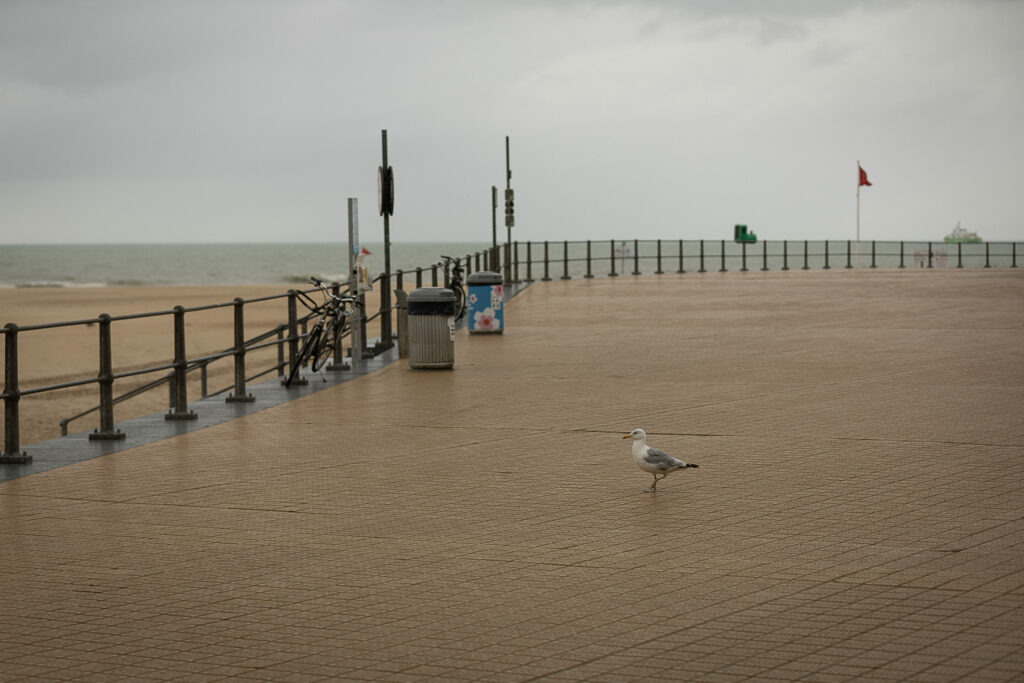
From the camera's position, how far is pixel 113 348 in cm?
3919

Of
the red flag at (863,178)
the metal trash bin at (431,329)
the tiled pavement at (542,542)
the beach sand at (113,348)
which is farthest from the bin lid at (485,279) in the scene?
the red flag at (863,178)

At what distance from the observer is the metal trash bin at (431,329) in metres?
17.0


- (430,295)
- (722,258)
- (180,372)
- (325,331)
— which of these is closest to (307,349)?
(325,331)

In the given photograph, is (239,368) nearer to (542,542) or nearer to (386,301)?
(386,301)

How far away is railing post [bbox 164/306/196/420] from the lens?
12320 millimetres

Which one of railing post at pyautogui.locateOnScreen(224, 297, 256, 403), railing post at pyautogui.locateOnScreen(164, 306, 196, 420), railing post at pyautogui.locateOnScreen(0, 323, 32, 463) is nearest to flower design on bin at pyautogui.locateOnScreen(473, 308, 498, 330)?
railing post at pyautogui.locateOnScreen(224, 297, 256, 403)

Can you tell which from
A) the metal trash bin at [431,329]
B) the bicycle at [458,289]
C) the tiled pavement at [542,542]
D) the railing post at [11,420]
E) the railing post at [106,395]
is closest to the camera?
the tiled pavement at [542,542]

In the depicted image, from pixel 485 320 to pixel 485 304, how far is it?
1.04 ft

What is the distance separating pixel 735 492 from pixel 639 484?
27.3 inches

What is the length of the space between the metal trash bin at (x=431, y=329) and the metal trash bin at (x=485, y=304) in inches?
193

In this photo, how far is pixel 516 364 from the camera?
57.9 ft

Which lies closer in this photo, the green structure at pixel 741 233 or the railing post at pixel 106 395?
the railing post at pixel 106 395

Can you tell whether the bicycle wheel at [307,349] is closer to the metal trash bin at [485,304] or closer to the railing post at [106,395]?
the railing post at [106,395]

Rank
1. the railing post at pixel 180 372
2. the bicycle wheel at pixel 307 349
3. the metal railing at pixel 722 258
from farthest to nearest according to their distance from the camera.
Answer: the metal railing at pixel 722 258, the bicycle wheel at pixel 307 349, the railing post at pixel 180 372
